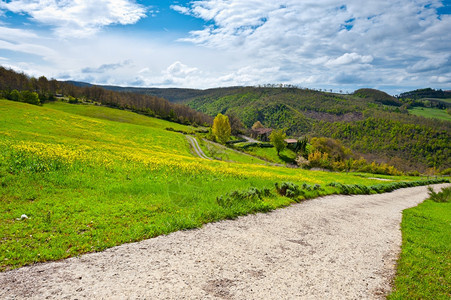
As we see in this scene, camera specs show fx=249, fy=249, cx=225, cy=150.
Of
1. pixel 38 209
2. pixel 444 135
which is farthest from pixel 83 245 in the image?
pixel 444 135

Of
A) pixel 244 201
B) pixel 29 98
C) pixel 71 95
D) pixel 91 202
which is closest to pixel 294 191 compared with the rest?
pixel 244 201

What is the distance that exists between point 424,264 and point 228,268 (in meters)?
8.04

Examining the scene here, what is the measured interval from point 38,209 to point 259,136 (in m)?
151

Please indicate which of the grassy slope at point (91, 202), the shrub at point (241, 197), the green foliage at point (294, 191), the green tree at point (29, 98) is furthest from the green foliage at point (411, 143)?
the green tree at point (29, 98)

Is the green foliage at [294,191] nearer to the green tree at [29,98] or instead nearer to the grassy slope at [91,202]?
the grassy slope at [91,202]

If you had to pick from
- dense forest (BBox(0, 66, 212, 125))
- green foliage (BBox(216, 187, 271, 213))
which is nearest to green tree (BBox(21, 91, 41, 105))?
dense forest (BBox(0, 66, 212, 125))

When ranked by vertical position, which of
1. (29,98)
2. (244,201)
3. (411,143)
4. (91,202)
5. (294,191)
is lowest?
(294,191)

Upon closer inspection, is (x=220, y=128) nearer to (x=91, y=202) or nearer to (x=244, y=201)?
(x=244, y=201)

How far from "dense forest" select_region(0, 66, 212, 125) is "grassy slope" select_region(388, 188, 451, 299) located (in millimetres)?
112545

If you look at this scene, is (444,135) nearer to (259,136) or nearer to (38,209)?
(259,136)

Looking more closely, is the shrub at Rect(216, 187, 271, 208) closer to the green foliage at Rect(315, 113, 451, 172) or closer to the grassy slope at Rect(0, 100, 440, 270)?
the grassy slope at Rect(0, 100, 440, 270)

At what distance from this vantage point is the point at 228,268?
8.09 meters

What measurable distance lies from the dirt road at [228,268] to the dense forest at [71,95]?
10633 centimetres

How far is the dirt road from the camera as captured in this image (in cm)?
651
